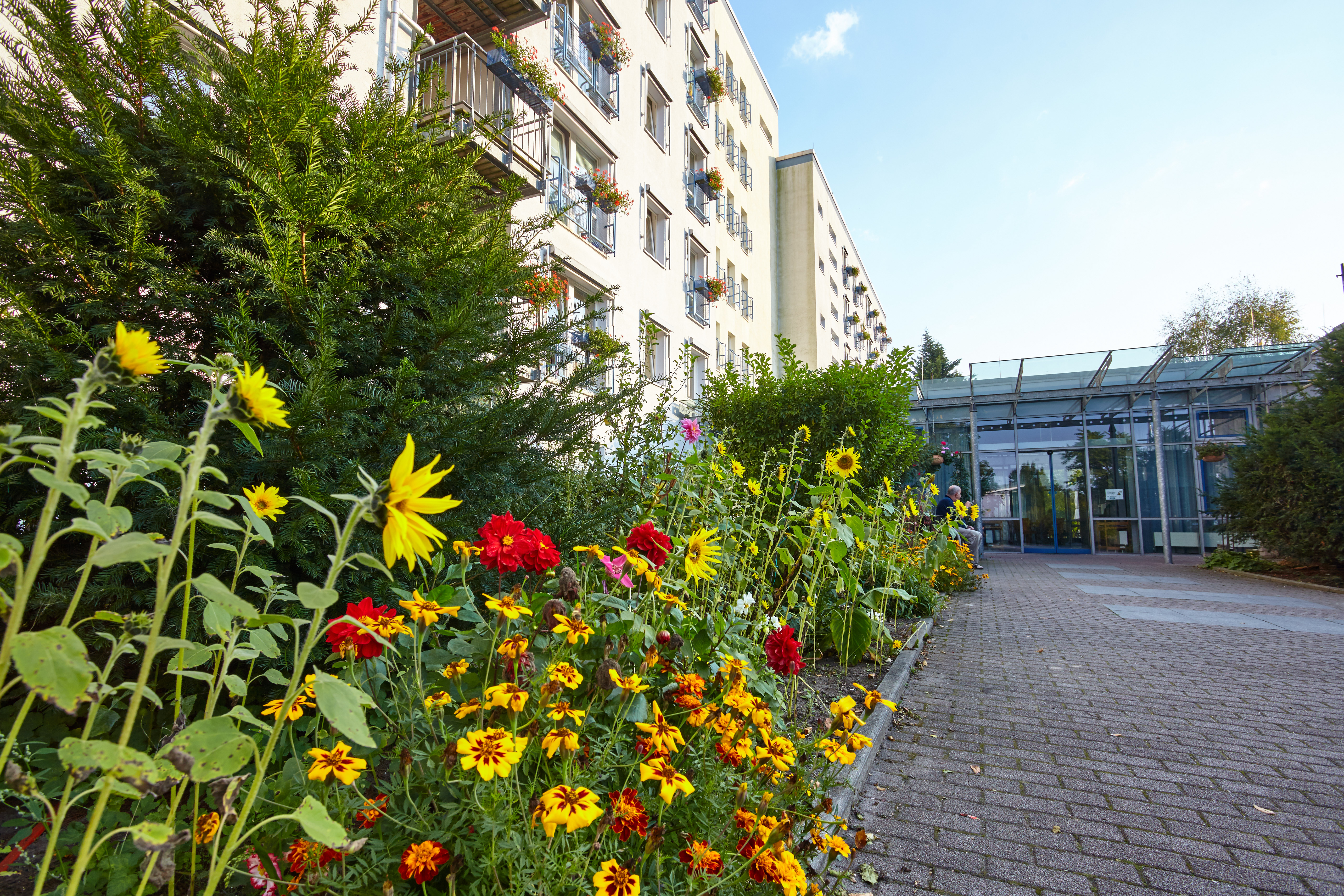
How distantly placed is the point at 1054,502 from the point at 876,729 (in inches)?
754

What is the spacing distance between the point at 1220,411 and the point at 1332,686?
1744cm

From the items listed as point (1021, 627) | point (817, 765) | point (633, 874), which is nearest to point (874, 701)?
point (817, 765)

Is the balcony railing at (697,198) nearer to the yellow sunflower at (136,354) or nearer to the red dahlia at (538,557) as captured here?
the red dahlia at (538,557)

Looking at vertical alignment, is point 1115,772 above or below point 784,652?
below

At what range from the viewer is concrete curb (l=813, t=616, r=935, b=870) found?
2416 mm

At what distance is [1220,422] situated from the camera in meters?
17.9

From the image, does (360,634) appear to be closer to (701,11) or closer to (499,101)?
(499,101)

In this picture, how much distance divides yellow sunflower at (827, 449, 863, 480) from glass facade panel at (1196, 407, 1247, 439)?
19.2m

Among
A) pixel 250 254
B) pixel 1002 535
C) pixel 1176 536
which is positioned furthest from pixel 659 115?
pixel 1176 536

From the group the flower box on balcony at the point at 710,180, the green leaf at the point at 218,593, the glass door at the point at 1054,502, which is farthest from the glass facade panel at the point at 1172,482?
the green leaf at the point at 218,593

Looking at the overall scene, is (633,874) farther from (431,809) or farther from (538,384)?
(538,384)

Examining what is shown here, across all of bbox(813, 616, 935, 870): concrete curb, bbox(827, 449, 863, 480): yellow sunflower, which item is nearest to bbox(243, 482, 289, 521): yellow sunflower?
bbox(813, 616, 935, 870): concrete curb

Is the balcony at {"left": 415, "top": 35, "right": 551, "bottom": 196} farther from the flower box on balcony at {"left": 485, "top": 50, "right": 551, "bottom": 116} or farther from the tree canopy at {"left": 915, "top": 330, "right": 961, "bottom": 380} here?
the tree canopy at {"left": 915, "top": 330, "right": 961, "bottom": 380}

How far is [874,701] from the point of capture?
2023 millimetres
